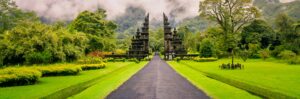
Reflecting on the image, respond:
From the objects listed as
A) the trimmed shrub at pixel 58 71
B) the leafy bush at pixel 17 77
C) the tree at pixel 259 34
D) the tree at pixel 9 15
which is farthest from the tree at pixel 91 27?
the leafy bush at pixel 17 77

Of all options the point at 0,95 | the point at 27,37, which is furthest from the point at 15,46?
the point at 0,95

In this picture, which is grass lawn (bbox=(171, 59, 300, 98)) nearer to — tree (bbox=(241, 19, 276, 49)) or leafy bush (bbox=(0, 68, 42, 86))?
leafy bush (bbox=(0, 68, 42, 86))

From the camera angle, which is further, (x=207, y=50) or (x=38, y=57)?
(x=207, y=50)

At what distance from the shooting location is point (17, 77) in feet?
71.2

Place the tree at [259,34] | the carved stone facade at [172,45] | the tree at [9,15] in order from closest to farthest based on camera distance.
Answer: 1. the tree at [9,15]
2. the tree at [259,34]
3. the carved stone facade at [172,45]

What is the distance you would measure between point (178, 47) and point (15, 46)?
213 feet

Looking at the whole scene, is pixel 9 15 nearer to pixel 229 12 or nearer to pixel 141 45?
pixel 141 45

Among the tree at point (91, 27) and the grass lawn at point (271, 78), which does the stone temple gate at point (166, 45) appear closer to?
the tree at point (91, 27)

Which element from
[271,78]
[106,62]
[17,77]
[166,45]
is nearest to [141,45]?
[166,45]

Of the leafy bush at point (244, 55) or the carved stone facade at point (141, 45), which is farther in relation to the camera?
the carved stone facade at point (141, 45)

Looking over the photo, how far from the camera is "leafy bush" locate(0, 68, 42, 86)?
2133 cm

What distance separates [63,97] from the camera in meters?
16.7

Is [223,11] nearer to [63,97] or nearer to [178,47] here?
[178,47]

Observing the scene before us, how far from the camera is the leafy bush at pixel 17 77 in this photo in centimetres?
2133
